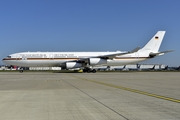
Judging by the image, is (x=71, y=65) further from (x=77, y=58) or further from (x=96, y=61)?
(x=96, y=61)

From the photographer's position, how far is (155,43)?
47.4 m

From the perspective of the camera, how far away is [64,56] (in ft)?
147

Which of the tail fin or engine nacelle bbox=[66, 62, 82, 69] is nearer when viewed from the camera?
engine nacelle bbox=[66, 62, 82, 69]

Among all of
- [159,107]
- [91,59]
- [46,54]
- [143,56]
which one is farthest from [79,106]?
[143,56]

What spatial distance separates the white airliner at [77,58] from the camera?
4300 centimetres

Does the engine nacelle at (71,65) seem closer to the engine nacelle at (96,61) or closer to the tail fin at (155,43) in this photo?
the engine nacelle at (96,61)

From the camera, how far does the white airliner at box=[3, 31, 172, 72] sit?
4300cm

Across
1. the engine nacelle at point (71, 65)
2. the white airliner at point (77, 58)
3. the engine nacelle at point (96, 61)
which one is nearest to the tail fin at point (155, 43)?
the white airliner at point (77, 58)

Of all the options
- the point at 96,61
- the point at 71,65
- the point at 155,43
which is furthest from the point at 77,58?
the point at 155,43

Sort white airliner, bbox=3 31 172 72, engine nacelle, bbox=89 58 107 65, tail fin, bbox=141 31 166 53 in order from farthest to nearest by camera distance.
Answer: tail fin, bbox=141 31 166 53 → white airliner, bbox=3 31 172 72 → engine nacelle, bbox=89 58 107 65

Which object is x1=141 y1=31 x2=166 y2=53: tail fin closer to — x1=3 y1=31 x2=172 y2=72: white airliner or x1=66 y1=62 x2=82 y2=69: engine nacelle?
x1=3 y1=31 x2=172 y2=72: white airliner

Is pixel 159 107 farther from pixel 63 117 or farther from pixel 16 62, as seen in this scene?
pixel 16 62

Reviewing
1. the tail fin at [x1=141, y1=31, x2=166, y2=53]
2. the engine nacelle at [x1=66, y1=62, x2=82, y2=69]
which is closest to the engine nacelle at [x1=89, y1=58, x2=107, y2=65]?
the engine nacelle at [x1=66, y1=62, x2=82, y2=69]

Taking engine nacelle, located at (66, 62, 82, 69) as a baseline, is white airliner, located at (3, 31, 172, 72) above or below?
above
